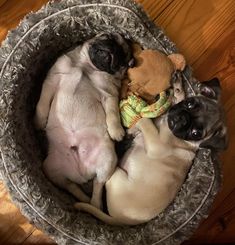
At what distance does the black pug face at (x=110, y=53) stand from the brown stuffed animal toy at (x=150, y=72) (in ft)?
0.12

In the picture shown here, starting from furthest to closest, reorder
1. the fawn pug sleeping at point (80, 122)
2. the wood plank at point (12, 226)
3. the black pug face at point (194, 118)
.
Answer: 1. the wood plank at point (12, 226)
2. the fawn pug sleeping at point (80, 122)
3. the black pug face at point (194, 118)

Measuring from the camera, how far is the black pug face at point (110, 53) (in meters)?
1.74

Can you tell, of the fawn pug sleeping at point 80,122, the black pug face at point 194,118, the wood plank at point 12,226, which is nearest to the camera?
the black pug face at point 194,118

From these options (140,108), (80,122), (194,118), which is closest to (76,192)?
(80,122)

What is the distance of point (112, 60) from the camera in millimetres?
1751

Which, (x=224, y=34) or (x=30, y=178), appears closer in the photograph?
(x=30, y=178)

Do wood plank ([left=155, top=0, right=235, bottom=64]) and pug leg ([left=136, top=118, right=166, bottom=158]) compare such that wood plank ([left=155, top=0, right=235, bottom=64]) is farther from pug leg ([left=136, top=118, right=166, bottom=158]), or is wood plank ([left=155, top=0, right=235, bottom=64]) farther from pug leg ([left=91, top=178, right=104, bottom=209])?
pug leg ([left=91, top=178, right=104, bottom=209])

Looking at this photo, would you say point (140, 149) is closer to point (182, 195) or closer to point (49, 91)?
point (182, 195)

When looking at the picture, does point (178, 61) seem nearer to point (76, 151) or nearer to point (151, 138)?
point (151, 138)

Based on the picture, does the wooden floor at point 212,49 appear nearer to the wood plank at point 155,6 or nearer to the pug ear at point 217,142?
the wood plank at point 155,6

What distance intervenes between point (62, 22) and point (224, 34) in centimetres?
71

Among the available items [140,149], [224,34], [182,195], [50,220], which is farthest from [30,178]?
[224,34]

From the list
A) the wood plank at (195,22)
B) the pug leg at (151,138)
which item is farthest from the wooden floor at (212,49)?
the pug leg at (151,138)

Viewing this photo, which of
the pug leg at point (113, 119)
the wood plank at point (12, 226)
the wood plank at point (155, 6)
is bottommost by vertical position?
the wood plank at point (12, 226)
